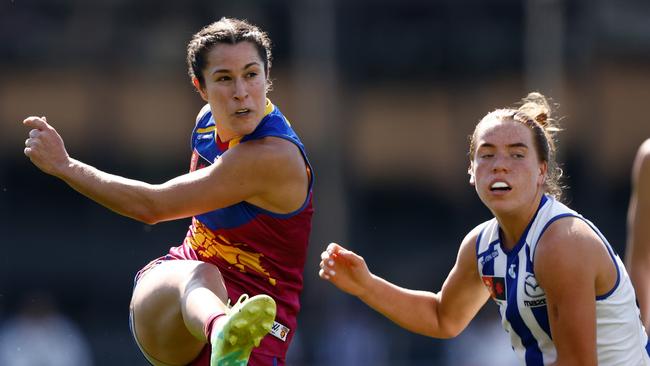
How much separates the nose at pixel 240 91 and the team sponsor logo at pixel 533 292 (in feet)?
4.84

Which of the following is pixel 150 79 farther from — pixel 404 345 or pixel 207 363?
pixel 207 363

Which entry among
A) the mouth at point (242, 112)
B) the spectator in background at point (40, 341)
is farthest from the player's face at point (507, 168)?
the spectator in background at point (40, 341)

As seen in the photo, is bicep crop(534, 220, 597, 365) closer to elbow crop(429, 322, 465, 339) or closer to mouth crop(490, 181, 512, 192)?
mouth crop(490, 181, 512, 192)

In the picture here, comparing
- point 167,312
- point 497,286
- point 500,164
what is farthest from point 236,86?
point 497,286

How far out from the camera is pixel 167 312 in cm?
525

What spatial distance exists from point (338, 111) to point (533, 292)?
51.6ft

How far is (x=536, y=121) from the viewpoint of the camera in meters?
5.15

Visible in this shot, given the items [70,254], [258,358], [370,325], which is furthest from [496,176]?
[70,254]

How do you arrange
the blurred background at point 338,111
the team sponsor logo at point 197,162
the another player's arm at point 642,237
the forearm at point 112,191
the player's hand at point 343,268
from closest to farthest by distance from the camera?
the forearm at point 112,191, the player's hand at point 343,268, the team sponsor logo at point 197,162, the another player's arm at point 642,237, the blurred background at point 338,111

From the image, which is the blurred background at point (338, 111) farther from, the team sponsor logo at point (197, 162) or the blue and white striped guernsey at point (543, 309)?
the blue and white striped guernsey at point (543, 309)

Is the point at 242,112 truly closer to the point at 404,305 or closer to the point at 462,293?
the point at 404,305

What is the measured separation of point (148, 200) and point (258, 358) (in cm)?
87

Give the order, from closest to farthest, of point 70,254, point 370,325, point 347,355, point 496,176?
point 496,176
point 347,355
point 370,325
point 70,254

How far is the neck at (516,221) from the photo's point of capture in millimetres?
4992
